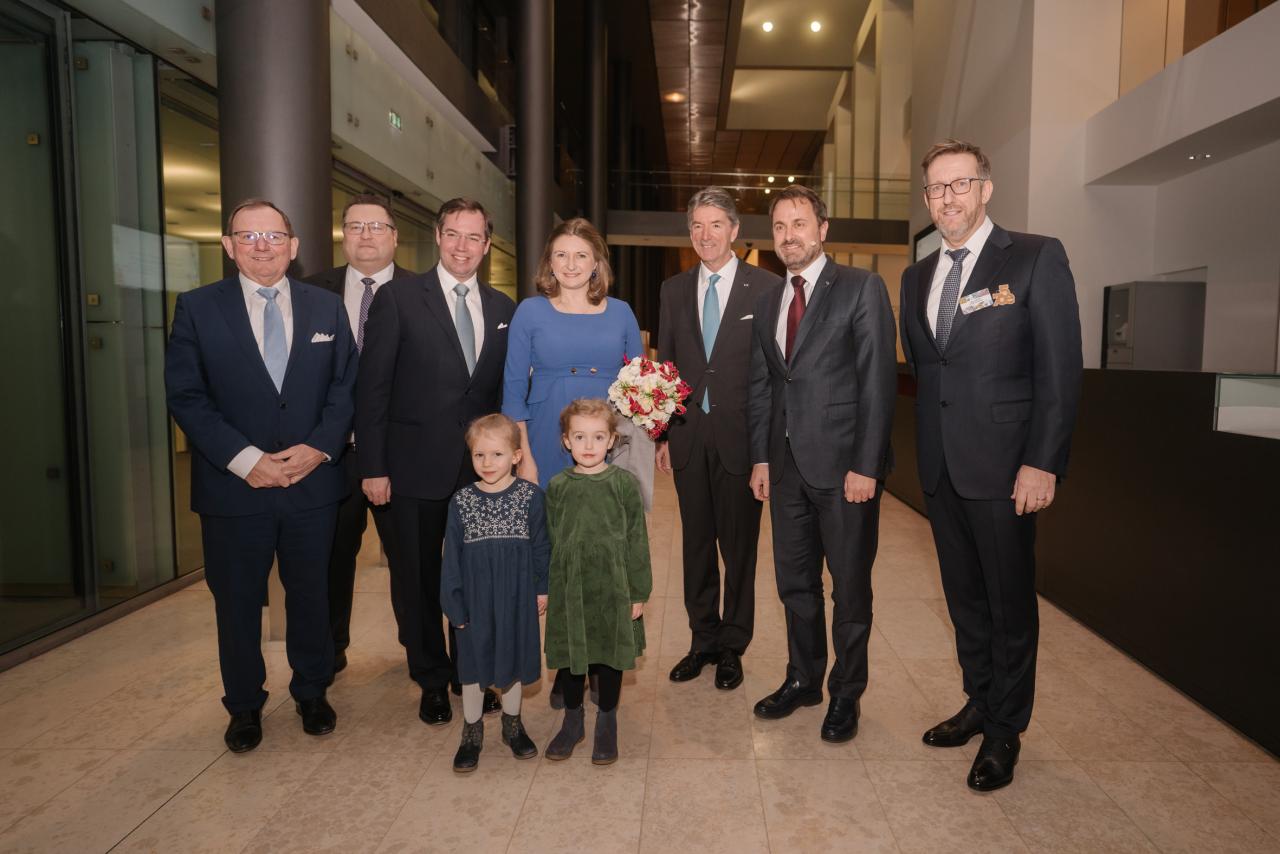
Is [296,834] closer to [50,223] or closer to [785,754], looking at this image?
[785,754]

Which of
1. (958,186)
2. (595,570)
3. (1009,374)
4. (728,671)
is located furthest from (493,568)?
(958,186)

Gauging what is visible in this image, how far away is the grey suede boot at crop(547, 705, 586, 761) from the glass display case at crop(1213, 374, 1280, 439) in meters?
2.56

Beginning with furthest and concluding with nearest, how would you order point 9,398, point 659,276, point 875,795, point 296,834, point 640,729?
point 659,276 → point 9,398 → point 640,729 → point 875,795 → point 296,834

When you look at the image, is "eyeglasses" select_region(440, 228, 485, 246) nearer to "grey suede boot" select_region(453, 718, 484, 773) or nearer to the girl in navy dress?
the girl in navy dress

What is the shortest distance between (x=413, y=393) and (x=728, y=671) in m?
1.67

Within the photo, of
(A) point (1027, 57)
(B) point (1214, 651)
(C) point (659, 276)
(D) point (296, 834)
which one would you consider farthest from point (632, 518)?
(C) point (659, 276)

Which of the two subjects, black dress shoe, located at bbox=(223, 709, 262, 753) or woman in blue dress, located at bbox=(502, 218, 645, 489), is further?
woman in blue dress, located at bbox=(502, 218, 645, 489)

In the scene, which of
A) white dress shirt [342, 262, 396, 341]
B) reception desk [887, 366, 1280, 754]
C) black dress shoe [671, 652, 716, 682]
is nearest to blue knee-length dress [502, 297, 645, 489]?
white dress shirt [342, 262, 396, 341]

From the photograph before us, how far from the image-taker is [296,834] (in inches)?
92.0

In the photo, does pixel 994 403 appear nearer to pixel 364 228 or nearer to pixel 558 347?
pixel 558 347

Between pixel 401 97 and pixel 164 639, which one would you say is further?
pixel 401 97

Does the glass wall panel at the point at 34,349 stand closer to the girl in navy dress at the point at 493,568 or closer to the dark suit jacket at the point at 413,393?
the dark suit jacket at the point at 413,393

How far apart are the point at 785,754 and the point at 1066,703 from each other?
122 cm

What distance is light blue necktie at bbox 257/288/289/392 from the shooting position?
284cm
